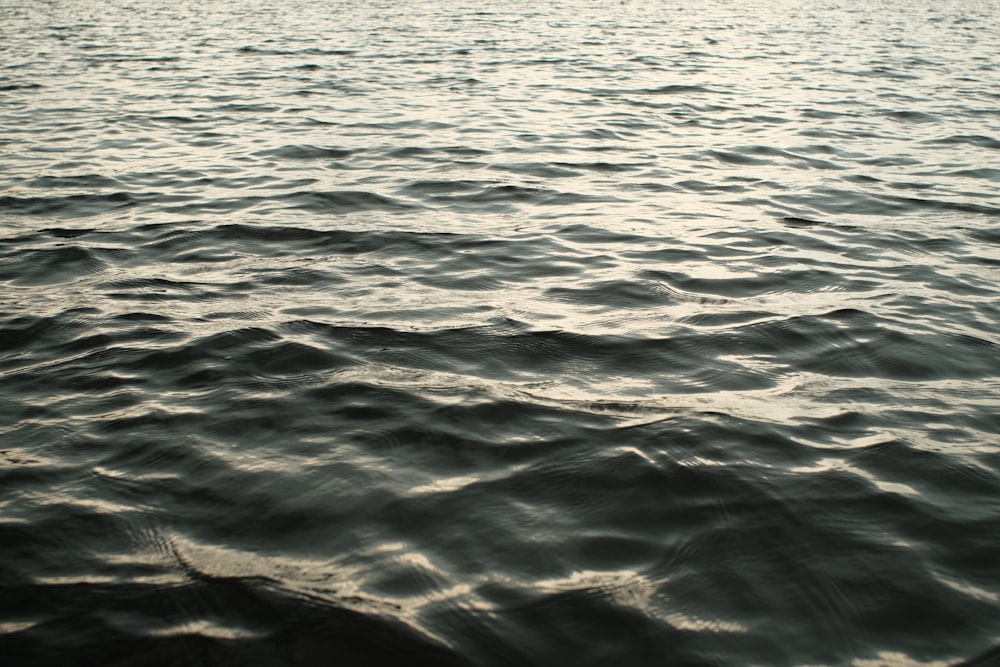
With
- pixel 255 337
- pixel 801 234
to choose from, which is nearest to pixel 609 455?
pixel 255 337

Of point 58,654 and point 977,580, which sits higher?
point 58,654

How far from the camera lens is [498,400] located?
4.68m

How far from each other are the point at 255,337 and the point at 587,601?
302 centimetres

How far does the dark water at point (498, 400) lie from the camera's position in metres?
3.14

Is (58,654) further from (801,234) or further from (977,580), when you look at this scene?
(801,234)

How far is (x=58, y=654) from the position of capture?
2.92m

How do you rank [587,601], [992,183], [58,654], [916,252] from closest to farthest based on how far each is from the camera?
[58,654]
[587,601]
[916,252]
[992,183]

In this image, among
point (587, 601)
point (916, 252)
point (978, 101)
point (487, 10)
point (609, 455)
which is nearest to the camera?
point (587, 601)

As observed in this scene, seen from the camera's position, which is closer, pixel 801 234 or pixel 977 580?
pixel 977 580

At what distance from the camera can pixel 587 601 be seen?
3193mm

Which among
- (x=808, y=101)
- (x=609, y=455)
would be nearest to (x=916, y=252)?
(x=609, y=455)

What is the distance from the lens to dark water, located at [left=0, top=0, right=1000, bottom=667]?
3143 millimetres

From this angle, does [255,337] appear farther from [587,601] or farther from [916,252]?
[916,252]

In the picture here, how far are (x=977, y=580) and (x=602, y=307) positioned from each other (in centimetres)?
312
